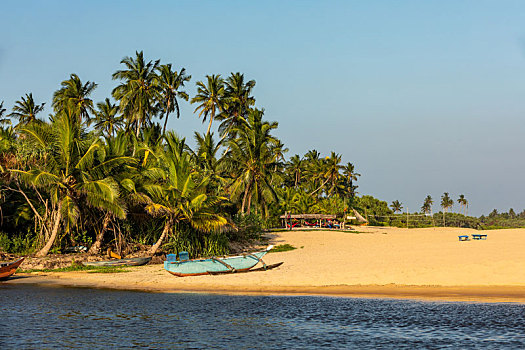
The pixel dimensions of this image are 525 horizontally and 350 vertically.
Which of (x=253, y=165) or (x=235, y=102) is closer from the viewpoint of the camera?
(x=253, y=165)

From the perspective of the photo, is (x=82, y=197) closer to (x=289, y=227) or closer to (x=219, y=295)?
(x=219, y=295)

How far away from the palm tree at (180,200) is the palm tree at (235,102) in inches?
1330

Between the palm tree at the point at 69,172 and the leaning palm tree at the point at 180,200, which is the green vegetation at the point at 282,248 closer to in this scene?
the leaning palm tree at the point at 180,200

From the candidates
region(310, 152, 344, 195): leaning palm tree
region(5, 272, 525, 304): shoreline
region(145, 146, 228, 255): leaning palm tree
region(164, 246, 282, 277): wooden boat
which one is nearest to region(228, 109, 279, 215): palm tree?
region(145, 146, 228, 255): leaning palm tree

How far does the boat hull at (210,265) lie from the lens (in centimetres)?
2523

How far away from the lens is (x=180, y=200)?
30.3 metres

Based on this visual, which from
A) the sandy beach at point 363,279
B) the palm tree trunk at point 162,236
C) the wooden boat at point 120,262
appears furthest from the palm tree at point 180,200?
the sandy beach at point 363,279

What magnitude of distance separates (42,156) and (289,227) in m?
38.8

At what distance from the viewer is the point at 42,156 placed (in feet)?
96.4

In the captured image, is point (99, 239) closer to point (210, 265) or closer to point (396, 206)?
point (210, 265)

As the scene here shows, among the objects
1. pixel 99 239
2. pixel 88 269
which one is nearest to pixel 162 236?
pixel 99 239

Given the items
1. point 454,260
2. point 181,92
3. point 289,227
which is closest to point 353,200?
point 289,227

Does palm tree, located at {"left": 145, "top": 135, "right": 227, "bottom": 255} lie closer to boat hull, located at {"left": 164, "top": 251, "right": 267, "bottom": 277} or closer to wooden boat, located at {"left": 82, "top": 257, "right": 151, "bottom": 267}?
wooden boat, located at {"left": 82, "top": 257, "right": 151, "bottom": 267}

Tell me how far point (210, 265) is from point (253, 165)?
24411 millimetres
